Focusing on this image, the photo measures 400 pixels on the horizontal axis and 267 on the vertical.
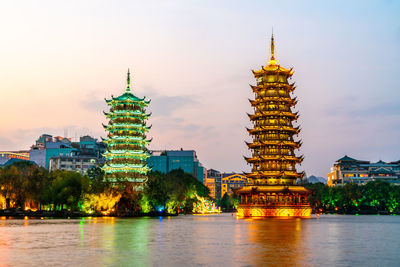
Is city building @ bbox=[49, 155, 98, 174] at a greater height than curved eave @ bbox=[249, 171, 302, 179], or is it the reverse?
city building @ bbox=[49, 155, 98, 174]

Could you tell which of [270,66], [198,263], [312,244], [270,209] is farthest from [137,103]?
[198,263]

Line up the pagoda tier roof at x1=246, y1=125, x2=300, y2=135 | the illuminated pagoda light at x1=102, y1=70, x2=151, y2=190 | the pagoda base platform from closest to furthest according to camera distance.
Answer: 1. the pagoda base platform
2. the pagoda tier roof at x1=246, y1=125, x2=300, y2=135
3. the illuminated pagoda light at x1=102, y1=70, x2=151, y2=190

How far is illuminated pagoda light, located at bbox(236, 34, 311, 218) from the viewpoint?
87812 millimetres

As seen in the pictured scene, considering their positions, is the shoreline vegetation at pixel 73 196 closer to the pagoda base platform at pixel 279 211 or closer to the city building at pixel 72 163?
the pagoda base platform at pixel 279 211

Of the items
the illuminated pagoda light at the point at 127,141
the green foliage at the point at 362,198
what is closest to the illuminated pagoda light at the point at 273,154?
the illuminated pagoda light at the point at 127,141

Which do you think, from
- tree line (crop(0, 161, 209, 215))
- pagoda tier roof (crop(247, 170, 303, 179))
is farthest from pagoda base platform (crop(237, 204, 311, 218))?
tree line (crop(0, 161, 209, 215))

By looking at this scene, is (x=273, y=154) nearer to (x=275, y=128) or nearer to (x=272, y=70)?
(x=275, y=128)

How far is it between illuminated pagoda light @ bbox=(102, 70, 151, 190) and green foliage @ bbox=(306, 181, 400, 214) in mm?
57992

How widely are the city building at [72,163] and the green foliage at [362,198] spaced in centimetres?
8654

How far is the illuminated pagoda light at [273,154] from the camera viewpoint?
87812 millimetres

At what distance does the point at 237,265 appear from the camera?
22234 millimetres

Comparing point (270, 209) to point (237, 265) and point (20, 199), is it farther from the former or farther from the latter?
point (237, 265)

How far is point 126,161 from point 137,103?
46.7 feet

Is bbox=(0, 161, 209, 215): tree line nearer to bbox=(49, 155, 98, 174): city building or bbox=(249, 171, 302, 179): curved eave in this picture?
bbox=(249, 171, 302, 179): curved eave
